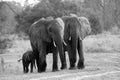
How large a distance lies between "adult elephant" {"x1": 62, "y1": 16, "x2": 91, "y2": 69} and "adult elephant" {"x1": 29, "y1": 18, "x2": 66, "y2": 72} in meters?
0.52

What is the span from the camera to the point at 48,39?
16.4 m

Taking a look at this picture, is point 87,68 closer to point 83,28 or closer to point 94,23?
point 83,28

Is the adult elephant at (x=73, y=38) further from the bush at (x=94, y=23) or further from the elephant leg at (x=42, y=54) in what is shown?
the bush at (x=94, y=23)

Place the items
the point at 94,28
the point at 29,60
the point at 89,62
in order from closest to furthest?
the point at 29,60, the point at 89,62, the point at 94,28

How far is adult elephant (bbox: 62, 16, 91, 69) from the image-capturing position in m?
16.7

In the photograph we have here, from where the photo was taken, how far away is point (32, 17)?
4100 cm

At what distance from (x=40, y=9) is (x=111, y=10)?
2476cm

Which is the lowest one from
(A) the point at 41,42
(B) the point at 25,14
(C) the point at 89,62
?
(C) the point at 89,62

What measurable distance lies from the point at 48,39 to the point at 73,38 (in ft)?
3.77

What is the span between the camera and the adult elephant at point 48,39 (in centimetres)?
1593

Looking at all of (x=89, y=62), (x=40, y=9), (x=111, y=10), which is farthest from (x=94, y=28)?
(x=89, y=62)

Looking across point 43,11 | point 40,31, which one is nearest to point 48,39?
point 40,31

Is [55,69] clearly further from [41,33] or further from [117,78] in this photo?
[117,78]

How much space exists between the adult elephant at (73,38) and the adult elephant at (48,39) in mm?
524
